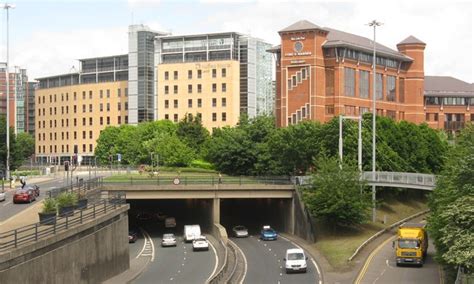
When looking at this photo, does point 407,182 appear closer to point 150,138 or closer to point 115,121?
point 150,138

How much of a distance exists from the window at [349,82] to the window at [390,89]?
1103cm

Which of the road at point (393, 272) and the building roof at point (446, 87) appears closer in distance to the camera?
the road at point (393, 272)

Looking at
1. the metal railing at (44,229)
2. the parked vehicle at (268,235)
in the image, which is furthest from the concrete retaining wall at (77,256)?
the parked vehicle at (268,235)

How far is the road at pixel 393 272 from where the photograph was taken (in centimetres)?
5144

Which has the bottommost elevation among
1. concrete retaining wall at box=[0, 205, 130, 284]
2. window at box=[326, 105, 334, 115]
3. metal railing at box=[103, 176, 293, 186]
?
concrete retaining wall at box=[0, 205, 130, 284]

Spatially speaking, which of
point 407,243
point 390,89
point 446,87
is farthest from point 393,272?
point 446,87

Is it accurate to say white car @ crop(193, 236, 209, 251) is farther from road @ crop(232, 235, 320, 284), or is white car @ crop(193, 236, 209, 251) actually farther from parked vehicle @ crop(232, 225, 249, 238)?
parked vehicle @ crop(232, 225, 249, 238)

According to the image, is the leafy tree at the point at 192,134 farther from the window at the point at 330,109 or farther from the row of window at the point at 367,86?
the row of window at the point at 367,86

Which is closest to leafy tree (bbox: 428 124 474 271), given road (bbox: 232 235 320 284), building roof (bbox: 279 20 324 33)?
road (bbox: 232 235 320 284)

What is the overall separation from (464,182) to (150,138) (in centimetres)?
10281

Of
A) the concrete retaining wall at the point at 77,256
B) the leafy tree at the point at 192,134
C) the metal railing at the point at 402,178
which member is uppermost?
the leafy tree at the point at 192,134

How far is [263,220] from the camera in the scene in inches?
3684

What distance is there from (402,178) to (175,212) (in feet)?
112

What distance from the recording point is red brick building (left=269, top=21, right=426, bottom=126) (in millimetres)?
118000
